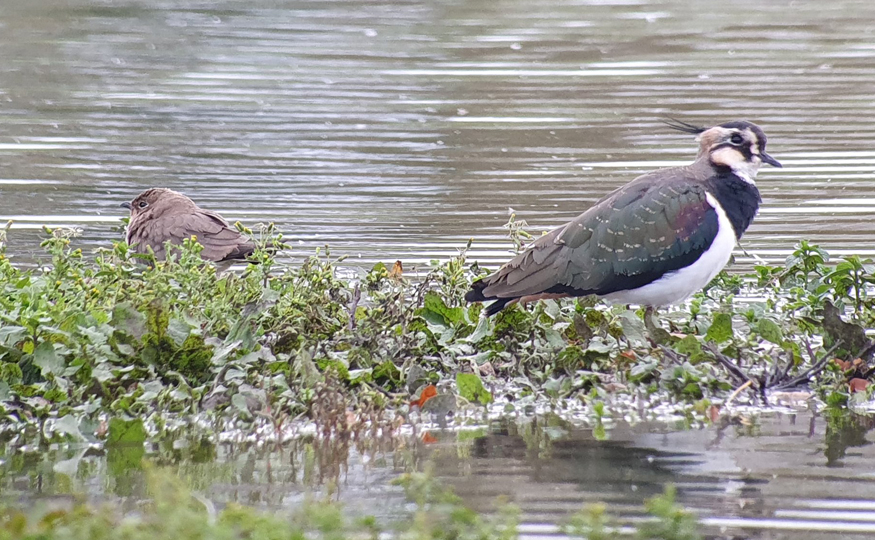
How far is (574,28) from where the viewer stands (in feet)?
72.9

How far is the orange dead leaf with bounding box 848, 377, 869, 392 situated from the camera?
23.9 feet

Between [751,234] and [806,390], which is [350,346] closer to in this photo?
[806,390]

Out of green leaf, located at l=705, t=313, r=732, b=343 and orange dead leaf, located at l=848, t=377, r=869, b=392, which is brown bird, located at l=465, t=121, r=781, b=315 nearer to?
green leaf, located at l=705, t=313, r=732, b=343

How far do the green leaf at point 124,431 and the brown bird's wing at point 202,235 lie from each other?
3477 mm

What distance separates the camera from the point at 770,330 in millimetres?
7672

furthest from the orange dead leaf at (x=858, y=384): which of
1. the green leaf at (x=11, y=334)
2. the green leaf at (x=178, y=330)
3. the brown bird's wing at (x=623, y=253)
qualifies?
the green leaf at (x=11, y=334)

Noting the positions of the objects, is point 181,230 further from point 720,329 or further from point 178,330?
point 720,329

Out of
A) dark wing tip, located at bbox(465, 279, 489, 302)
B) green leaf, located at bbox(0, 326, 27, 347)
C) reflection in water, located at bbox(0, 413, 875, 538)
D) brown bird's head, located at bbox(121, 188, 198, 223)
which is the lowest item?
reflection in water, located at bbox(0, 413, 875, 538)

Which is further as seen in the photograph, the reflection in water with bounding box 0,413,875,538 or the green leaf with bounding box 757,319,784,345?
the green leaf with bounding box 757,319,784,345

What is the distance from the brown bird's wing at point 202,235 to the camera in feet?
33.0

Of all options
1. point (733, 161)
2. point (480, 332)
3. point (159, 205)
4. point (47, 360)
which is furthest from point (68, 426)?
point (159, 205)

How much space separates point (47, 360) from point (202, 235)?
3404mm

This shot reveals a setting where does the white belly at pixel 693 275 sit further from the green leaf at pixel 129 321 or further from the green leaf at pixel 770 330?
the green leaf at pixel 129 321

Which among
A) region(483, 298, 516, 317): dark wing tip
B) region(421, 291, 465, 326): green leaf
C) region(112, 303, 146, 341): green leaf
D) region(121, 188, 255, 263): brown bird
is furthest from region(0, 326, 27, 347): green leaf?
region(121, 188, 255, 263): brown bird
